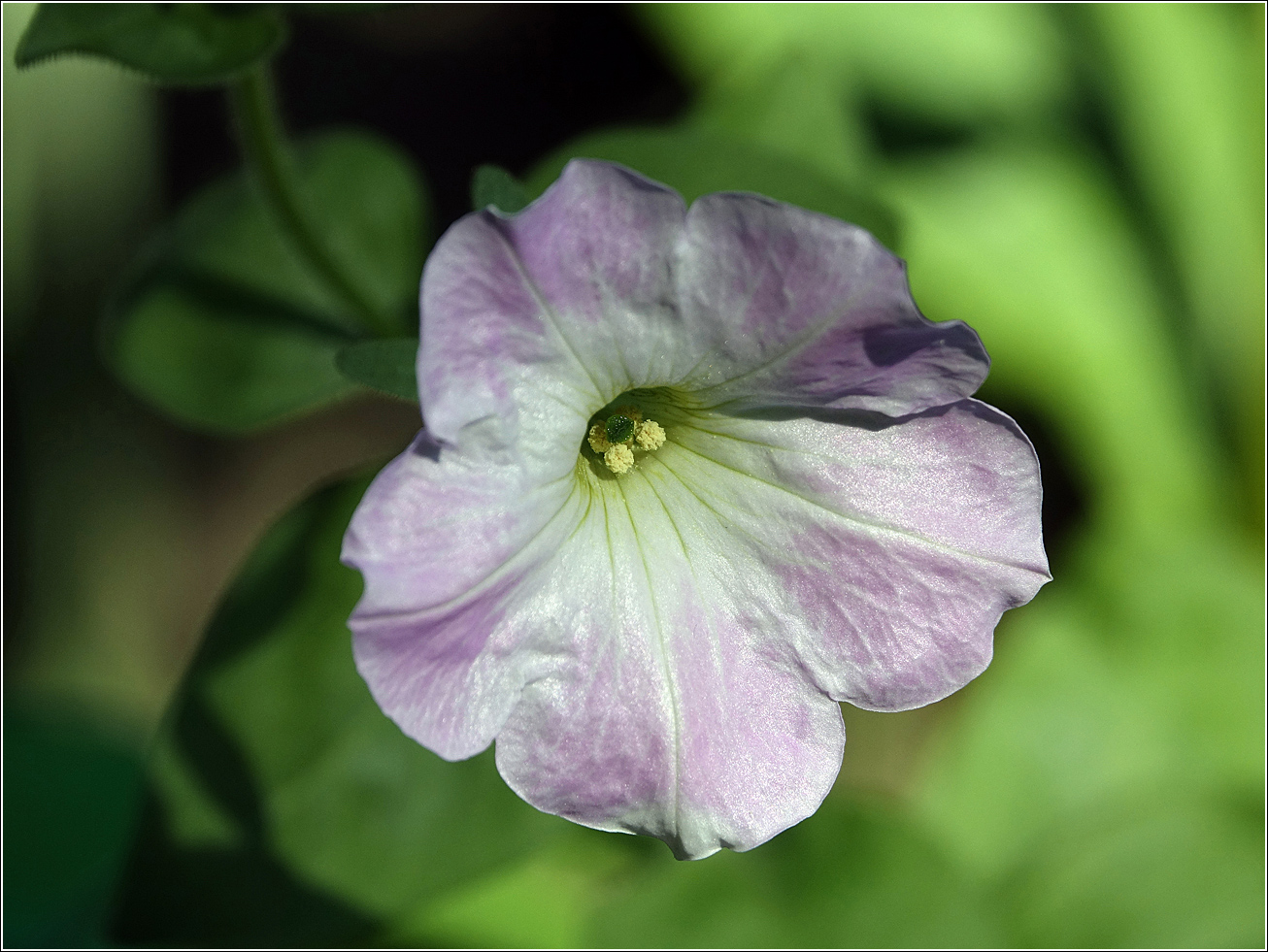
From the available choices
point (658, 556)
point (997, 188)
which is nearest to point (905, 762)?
point (997, 188)

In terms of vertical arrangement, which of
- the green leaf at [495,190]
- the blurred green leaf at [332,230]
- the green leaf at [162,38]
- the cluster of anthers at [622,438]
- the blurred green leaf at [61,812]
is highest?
the green leaf at [162,38]

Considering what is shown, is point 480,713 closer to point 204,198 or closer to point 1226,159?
point 204,198

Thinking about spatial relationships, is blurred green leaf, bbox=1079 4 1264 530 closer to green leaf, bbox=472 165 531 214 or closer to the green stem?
the green stem

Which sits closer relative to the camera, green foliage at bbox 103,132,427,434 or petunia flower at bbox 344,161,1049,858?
petunia flower at bbox 344,161,1049,858

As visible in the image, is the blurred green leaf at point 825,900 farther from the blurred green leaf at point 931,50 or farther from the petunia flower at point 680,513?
the blurred green leaf at point 931,50

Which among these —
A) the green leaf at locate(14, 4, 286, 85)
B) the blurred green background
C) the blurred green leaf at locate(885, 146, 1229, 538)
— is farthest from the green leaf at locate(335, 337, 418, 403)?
the blurred green leaf at locate(885, 146, 1229, 538)

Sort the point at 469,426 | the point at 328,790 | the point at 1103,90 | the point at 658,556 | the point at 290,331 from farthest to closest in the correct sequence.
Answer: the point at 1103,90 < the point at 290,331 < the point at 328,790 < the point at 658,556 < the point at 469,426

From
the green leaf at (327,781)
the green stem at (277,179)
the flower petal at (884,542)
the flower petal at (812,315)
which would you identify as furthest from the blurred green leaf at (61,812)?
the flower petal at (812,315)
